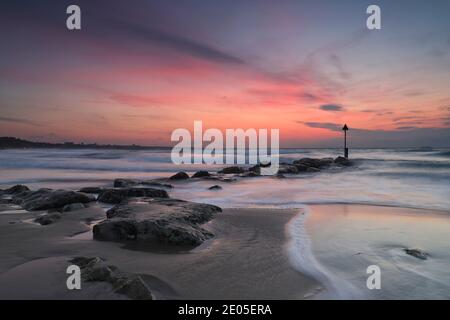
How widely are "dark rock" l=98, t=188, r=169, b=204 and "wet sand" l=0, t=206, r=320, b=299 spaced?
260 centimetres

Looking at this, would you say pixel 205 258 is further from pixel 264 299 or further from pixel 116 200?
pixel 116 200

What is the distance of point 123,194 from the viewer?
8469 millimetres

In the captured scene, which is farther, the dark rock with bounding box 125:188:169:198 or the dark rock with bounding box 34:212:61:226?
the dark rock with bounding box 125:188:169:198

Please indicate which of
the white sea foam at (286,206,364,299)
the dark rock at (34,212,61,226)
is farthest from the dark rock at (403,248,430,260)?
the dark rock at (34,212,61,226)

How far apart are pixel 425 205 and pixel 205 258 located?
7082 millimetres

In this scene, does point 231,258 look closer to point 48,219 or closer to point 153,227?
point 153,227

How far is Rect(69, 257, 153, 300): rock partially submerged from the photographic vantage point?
9.25 ft

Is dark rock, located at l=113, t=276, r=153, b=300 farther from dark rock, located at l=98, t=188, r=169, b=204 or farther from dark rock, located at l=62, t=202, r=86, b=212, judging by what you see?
dark rock, located at l=98, t=188, r=169, b=204

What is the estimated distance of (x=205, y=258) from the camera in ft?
12.8

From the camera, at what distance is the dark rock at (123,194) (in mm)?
8219

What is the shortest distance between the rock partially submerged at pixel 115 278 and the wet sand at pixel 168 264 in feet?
0.29

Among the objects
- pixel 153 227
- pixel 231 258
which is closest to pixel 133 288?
pixel 231 258

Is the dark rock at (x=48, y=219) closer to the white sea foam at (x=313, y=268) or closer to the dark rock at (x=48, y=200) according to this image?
the dark rock at (x=48, y=200)
